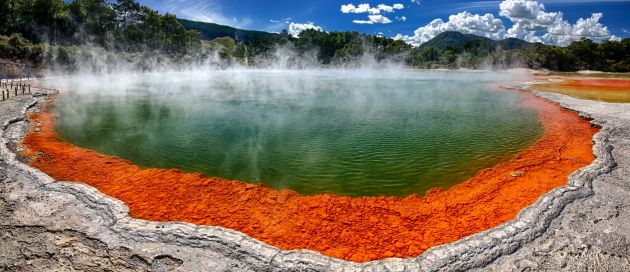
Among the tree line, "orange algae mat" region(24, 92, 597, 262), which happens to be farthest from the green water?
the tree line

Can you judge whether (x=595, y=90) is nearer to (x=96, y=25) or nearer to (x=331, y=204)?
(x=331, y=204)

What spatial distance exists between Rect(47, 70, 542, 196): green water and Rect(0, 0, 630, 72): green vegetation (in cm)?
4083

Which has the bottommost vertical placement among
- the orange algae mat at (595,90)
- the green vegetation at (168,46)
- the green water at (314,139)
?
the green water at (314,139)

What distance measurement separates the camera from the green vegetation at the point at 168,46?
55469 millimetres

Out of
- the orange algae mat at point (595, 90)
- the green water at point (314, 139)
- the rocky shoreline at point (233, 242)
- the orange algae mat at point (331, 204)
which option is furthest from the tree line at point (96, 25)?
the orange algae mat at point (595, 90)

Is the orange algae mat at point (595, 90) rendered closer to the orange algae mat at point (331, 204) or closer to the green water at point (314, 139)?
the green water at point (314, 139)

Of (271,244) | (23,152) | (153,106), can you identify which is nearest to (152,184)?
(271,244)

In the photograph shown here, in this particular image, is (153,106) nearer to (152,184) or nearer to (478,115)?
(152,184)

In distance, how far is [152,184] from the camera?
10414 mm

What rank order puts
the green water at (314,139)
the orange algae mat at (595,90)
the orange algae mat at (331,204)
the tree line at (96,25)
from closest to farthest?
the orange algae mat at (331,204) → the green water at (314,139) → the orange algae mat at (595,90) → the tree line at (96,25)

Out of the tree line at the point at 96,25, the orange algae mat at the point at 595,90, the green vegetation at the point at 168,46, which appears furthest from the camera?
the tree line at the point at 96,25

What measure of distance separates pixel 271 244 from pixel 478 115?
1789 centimetres

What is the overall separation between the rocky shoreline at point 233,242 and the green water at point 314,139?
3388mm

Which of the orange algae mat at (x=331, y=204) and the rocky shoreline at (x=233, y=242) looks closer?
the rocky shoreline at (x=233, y=242)
